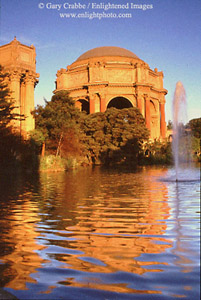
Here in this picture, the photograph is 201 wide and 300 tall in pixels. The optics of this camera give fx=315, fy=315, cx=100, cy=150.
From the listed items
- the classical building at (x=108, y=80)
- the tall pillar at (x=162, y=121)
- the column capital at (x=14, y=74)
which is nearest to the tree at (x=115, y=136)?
the classical building at (x=108, y=80)

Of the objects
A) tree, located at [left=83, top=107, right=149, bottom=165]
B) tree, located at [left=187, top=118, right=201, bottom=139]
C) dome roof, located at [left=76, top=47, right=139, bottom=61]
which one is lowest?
tree, located at [left=83, top=107, right=149, bottom=165]

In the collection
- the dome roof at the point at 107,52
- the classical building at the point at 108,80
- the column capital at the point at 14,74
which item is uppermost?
the dome roof at the point at 107,52

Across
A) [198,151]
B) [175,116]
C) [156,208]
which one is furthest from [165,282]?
[198,151]

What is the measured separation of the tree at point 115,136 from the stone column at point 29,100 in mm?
10393

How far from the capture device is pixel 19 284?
8.96 feet

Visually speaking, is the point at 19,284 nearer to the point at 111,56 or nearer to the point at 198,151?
the point at 198,151

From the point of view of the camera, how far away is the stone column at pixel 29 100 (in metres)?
27.1

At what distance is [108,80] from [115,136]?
16.4 metres

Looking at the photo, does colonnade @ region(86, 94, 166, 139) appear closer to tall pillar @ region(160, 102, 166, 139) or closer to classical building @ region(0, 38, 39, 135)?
tall pillar @ region(160, 102, 166, 139)

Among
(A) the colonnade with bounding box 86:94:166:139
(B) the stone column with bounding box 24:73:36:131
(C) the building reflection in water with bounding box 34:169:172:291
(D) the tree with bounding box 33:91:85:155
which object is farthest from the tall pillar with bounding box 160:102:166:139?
(C) the building reflection in water with bounding box 34:169:172:291

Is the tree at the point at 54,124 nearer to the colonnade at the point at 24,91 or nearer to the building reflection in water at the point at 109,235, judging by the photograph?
the colonnade at the point at 24,91

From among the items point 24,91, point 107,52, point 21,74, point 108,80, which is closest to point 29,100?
point 24,91

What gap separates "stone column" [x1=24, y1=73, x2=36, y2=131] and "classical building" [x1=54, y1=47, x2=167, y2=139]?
75.9ft

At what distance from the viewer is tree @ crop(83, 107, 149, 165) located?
3744cm
